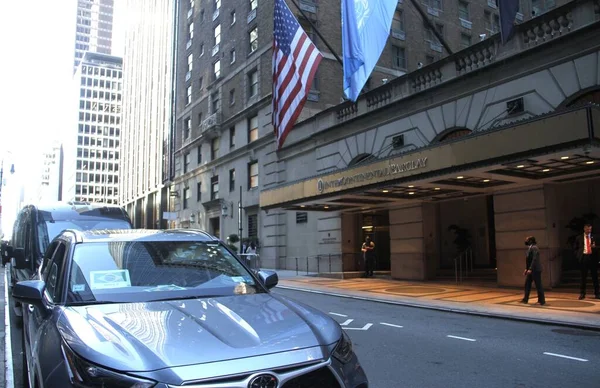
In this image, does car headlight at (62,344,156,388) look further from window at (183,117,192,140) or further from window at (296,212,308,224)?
window at (183,117,192,140)

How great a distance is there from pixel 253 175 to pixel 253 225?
3432 millimetres

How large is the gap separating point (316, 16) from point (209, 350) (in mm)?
29679

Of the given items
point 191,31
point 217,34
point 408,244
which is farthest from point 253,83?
point 408,244

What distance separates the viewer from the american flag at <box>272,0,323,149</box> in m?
18.0

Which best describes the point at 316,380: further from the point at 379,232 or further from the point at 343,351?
the point at 379,232

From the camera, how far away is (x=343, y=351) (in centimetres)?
305

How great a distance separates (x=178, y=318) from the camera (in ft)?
9.97

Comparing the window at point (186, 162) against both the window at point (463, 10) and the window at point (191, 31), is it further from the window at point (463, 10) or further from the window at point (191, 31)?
the window at point (463, 10)

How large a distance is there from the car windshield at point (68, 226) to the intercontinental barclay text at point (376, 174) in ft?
27.8

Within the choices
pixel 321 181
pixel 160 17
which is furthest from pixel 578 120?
pixel 160 17

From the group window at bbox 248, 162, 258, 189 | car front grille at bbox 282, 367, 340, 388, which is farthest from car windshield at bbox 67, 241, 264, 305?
window at bbox 248, 162, 258, 189

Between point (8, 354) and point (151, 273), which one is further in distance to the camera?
point (8, 354)

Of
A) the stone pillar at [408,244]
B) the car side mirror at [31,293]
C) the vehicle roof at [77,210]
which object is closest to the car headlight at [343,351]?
the car side mirror at [31,293]

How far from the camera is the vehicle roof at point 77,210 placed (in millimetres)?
9992
